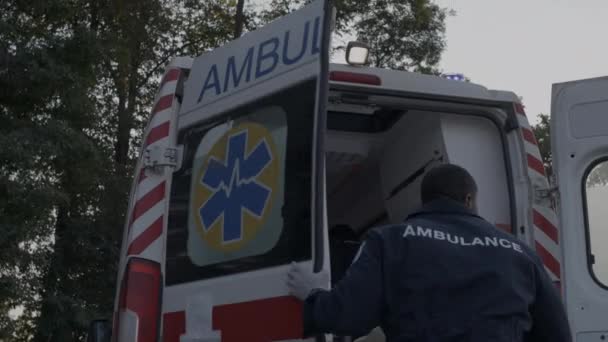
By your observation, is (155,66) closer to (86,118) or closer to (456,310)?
(86,118)

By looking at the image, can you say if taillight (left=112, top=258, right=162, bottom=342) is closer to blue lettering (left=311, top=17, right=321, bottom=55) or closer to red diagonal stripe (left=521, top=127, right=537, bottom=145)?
blue lettering (left=311, top=17, right=321, bottom=55)

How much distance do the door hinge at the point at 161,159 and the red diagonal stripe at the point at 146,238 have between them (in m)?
0.21

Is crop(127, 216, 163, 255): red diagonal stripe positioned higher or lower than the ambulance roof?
lower

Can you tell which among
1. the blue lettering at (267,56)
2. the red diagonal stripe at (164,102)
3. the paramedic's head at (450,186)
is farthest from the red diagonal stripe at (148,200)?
the paramedic's head at (450,186)

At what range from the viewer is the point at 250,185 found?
3609 millimetres

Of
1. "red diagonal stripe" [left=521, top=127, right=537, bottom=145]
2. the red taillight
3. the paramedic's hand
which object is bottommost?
the paramedic's hand

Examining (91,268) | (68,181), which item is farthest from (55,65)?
(91,268)

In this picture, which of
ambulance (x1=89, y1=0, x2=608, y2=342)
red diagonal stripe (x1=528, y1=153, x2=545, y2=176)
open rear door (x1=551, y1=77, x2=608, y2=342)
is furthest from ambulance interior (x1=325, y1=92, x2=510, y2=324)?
open rear door (x1=551, y1=77, x2=608, y2=342)

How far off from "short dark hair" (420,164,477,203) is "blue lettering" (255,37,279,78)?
2.62 feet

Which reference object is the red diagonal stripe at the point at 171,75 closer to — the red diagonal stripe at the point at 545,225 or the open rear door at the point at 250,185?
the open rear door at the point at 250,185

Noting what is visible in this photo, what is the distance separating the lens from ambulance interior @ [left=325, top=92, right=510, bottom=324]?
15.0ft

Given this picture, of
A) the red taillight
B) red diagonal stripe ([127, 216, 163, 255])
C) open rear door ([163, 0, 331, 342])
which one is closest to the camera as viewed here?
open rear door ([163, 0, 331, 342])

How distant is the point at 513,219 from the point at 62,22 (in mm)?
12406

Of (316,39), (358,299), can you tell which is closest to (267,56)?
(316,39)
